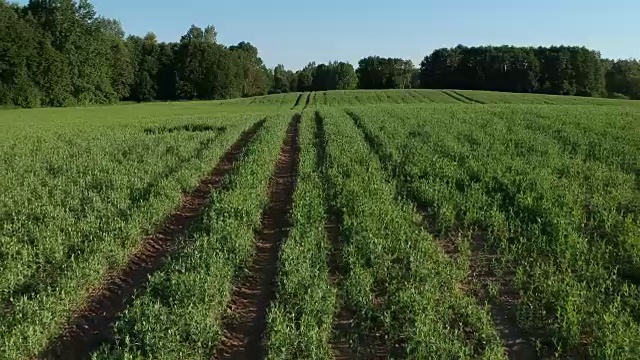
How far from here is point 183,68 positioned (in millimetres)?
108625

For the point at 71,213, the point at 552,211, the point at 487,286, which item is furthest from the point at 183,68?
the point at 487,286

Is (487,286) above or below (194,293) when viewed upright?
below

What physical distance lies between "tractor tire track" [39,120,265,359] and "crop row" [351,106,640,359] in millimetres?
5322

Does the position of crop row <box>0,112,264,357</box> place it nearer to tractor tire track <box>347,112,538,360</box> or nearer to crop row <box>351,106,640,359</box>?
tractor tire track <box>347,112,538,360</box>

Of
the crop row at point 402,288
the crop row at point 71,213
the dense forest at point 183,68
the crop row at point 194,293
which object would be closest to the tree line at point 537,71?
the dense forest at point 183,68

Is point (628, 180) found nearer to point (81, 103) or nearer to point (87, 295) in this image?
point (87, 295)

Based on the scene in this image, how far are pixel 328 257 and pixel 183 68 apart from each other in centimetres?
10480

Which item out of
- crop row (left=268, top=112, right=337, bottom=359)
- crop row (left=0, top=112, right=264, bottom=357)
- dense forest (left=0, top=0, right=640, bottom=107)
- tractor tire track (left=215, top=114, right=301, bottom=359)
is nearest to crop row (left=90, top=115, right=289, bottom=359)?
tractor tire track (left=215, top=114, right=301, bottom=359)

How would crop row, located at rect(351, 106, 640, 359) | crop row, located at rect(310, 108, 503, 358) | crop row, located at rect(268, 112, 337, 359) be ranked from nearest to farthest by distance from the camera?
crop row, located at rect(268, 112, 337, 359) < crop row, located at rect(310, 108, 503, 358) < crop row, located at rect(351, 106, 640, 359)

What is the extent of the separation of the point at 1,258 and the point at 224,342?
482 centimetres

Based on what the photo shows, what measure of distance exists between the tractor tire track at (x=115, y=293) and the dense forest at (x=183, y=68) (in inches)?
2778

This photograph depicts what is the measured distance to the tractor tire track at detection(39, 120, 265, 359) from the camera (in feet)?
23.1

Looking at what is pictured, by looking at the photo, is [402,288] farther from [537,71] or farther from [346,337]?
Result: [537,71]

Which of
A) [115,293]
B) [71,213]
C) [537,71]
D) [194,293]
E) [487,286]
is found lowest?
[115,293]
